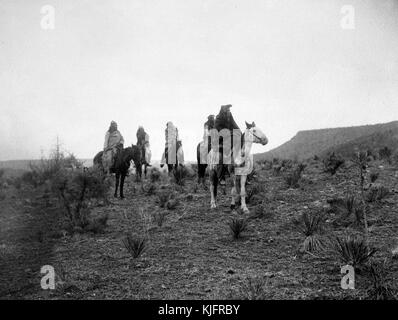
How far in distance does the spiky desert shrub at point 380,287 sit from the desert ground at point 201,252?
0.07 feet

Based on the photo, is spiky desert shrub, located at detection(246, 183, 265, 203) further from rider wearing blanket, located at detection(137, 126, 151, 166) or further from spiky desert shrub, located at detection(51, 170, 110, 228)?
rider wearing blanket, located at detection(137, 126, 151, 166)

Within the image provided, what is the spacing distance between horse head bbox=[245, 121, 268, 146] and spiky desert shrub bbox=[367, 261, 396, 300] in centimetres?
481

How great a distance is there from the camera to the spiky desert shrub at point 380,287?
3.78 m

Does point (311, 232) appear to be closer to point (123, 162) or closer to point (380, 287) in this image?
point (380, 287)

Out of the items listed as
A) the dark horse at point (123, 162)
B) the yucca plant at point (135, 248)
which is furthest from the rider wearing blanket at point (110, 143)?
the yucca plant at point (135, 248)

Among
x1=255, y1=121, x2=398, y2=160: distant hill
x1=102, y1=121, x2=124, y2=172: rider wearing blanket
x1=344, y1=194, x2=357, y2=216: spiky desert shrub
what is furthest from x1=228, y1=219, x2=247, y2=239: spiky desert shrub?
x1=255, y1=121, x2=398, y2=160: distant hill

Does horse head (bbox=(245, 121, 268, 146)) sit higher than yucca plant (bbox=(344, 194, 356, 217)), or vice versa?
horse head (bbox=(245, 121, 268, 146))

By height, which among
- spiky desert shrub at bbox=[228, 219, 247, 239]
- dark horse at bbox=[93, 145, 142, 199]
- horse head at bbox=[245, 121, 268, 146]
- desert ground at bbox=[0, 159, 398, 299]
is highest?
horse head at bbox=[245, 121, 268, 146]

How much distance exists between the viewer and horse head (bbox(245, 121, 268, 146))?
8.85m

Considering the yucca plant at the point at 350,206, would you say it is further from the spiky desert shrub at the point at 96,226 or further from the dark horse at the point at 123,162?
the dark horse at the point at 123,162

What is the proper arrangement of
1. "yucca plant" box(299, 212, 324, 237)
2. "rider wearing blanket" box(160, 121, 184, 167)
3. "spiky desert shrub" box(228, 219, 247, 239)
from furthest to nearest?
"rider wearing blanket" box(160, 121, 184, 167)
"spiky desert shrub" box(228, 219, 247, 239)
"yucca plant" box(299, 212, 324, 237)

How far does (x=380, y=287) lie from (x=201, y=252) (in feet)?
9.38

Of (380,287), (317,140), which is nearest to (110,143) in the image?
(380,287)
